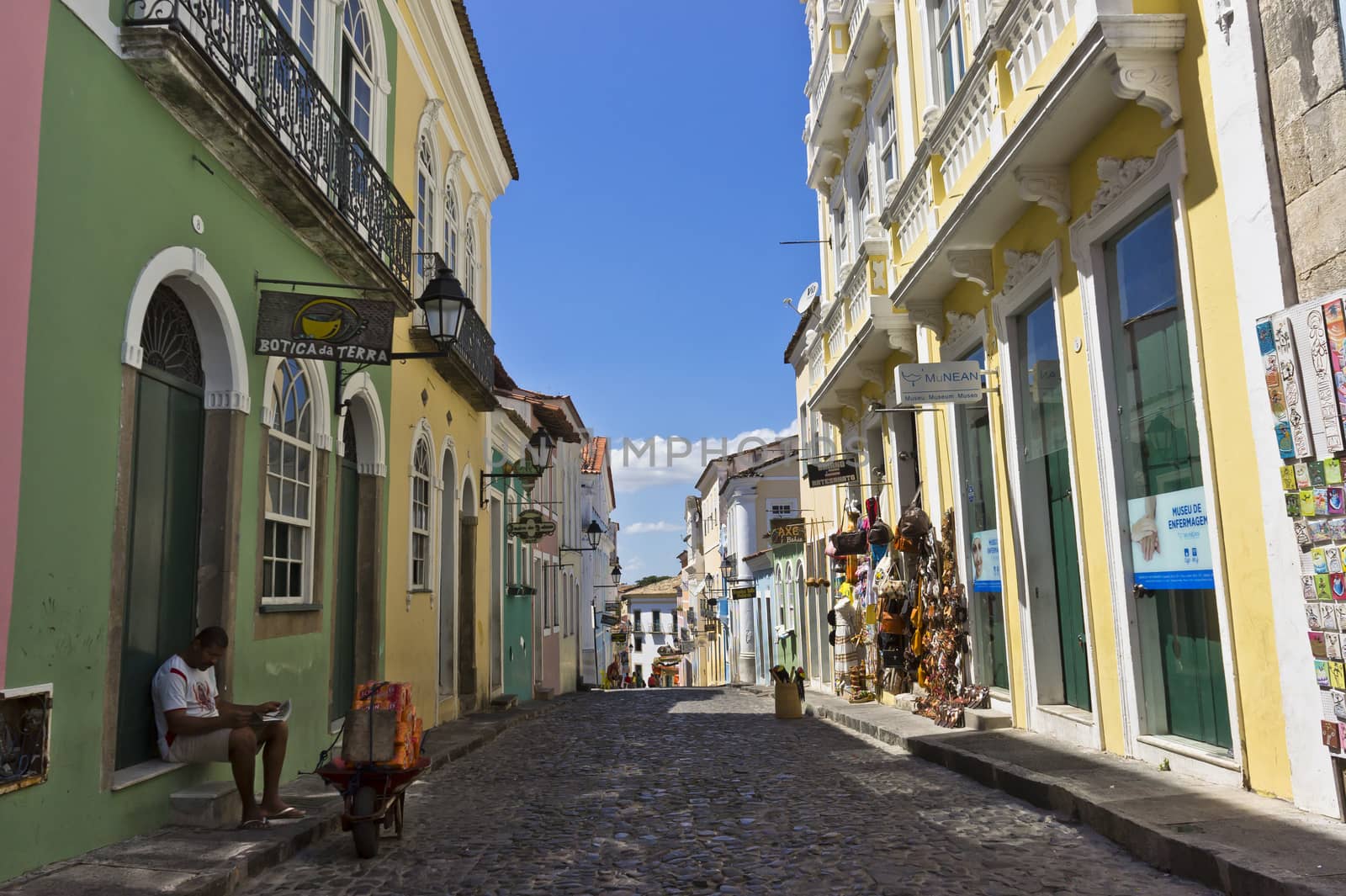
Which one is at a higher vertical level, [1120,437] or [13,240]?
[13,240]

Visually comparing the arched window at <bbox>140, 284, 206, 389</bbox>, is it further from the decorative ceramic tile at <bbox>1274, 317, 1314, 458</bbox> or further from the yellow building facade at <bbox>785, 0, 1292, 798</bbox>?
the decorative ceramic tile at <bbox>1274, 317, 1314, 458</bbox>

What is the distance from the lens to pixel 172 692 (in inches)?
248

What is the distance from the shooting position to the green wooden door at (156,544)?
632 centimetres

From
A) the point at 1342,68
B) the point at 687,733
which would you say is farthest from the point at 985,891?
the point at 687,733

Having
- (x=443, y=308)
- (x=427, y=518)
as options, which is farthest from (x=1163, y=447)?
(x=427, y=518)

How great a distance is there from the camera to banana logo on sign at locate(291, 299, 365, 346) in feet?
24.4

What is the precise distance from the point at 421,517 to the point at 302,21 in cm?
581

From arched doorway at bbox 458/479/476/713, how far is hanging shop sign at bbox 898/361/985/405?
7.44 meters

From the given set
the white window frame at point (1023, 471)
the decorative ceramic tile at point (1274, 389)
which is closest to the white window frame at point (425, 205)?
the white window frame at point (1023, 471)

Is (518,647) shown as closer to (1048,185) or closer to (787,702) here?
(787,702)

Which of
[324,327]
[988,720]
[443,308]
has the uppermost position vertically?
[443,308]

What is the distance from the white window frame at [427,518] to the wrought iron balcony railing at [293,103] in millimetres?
2333

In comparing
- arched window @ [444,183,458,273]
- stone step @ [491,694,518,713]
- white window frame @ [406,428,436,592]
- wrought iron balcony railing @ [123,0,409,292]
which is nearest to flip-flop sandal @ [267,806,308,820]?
wrought iron balcony railing @ [123,0,409,292]

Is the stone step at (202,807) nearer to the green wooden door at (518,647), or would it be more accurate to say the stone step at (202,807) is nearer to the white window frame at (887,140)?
the white window frame at (887,140)
